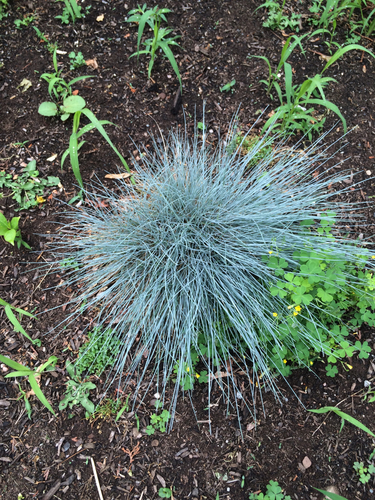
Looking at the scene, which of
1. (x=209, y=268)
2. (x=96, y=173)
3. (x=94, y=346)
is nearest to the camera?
(x=209, y=268)

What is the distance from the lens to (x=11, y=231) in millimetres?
1798

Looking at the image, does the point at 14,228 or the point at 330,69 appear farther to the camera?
the point at 330,69

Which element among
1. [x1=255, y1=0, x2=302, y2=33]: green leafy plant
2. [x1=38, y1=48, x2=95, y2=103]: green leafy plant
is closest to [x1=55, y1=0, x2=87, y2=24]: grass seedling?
[x1=38, y1=48, x2=95, y2=103]: green leafy plant

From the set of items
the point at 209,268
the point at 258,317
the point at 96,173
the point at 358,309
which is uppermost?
the point at 96,173

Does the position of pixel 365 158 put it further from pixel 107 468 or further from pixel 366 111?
pixel 107 468

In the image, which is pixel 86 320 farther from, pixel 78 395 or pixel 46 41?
pixel 46 41

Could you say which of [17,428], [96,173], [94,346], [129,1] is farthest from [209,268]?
[129,1]

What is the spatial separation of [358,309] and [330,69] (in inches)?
68.8

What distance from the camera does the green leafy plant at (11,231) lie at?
1.79m

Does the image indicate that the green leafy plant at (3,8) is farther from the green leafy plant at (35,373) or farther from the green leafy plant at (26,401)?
the green leafy plant at (26,401)

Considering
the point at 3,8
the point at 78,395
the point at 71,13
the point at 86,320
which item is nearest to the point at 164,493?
the point at 78,395

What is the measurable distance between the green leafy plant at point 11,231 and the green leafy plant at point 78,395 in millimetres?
809

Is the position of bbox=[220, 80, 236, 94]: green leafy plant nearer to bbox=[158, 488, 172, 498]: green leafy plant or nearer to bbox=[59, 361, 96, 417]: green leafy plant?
bbox=[59, 361, 96, 417]: green leafy plant

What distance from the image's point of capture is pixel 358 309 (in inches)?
72.5
